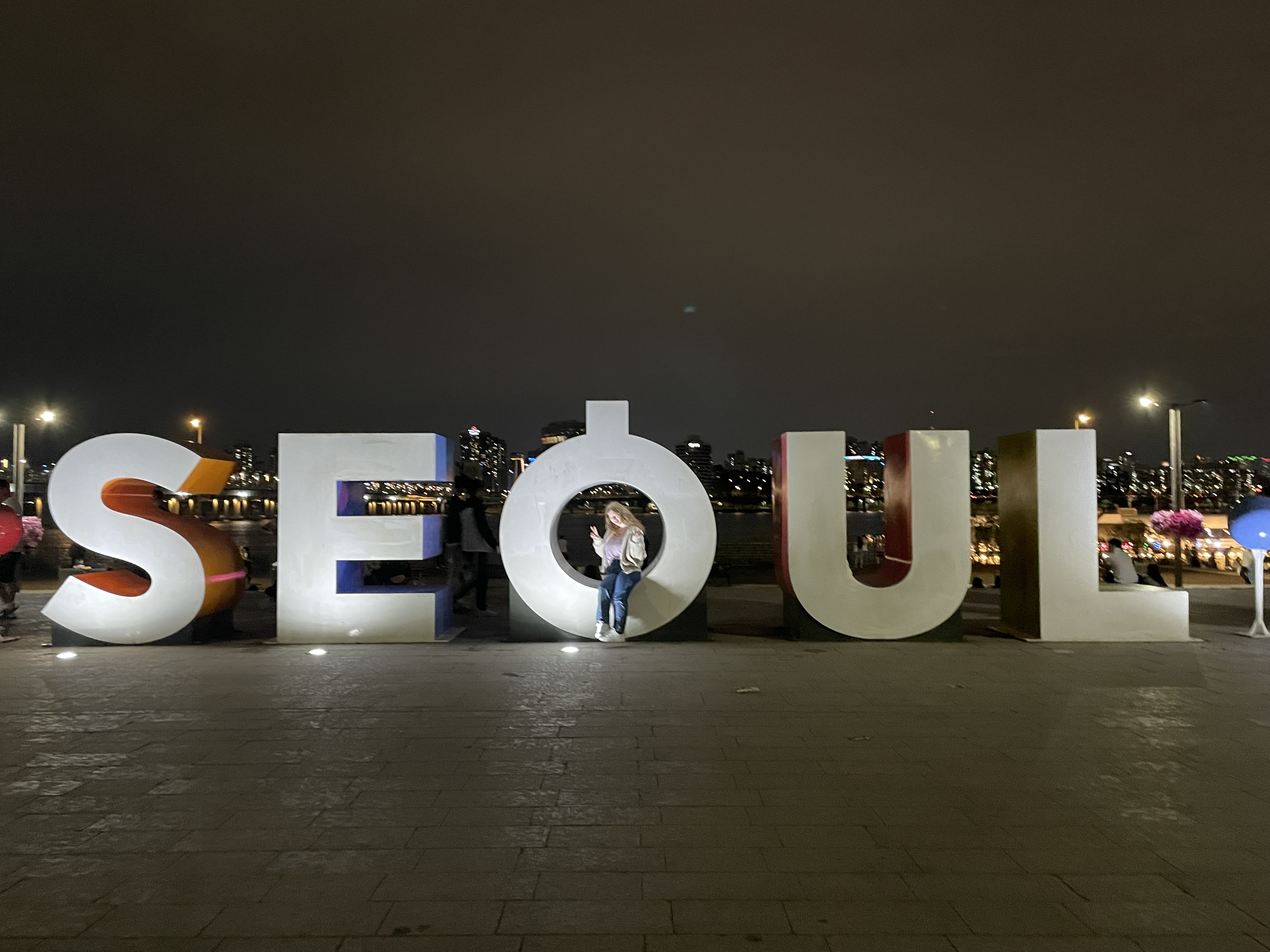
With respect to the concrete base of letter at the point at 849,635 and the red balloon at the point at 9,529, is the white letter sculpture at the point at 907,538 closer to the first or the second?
the concrete base of letter at the point at 849,635

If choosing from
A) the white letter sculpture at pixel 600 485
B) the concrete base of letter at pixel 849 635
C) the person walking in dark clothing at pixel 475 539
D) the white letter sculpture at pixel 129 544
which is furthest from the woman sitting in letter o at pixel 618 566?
the white letter sculpture at pixel 129 544

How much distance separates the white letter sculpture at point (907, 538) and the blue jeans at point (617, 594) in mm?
2050

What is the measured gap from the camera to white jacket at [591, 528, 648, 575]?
10.4 m

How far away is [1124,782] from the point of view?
552cm

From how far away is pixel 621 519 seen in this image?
1061cm

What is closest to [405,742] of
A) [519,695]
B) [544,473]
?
[519,695]

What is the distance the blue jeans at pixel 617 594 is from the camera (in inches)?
412

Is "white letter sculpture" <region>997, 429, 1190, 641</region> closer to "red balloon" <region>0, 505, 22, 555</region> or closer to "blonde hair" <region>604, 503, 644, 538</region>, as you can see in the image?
"blonde hair" <region>604, 503, 644, 538</region>

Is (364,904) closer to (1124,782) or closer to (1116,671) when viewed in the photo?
(1124,782)

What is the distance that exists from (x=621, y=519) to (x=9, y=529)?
27.6 feet

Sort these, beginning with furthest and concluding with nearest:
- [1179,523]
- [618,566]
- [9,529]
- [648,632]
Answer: [1179,523], [9,529], [648,632], [618,566]

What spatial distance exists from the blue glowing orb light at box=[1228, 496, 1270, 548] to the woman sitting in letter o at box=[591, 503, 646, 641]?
8.04 metres

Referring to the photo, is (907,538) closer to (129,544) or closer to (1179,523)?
(1179,523)

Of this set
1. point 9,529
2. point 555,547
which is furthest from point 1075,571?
point 9,529
